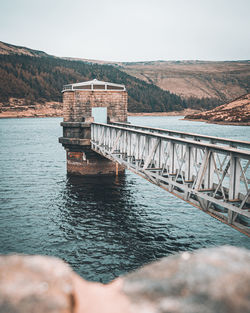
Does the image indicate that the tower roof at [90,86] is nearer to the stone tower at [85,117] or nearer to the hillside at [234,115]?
the stone tower at [85,117]

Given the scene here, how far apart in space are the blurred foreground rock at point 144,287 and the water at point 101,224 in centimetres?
873

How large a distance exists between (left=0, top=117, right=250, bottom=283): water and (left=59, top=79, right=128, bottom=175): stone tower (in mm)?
867

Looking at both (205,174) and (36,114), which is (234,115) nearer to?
(205,174)

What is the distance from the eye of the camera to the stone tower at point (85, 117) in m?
22.4

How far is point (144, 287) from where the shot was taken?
5.85 ft

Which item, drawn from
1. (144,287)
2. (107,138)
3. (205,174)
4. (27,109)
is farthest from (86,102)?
(27,109)

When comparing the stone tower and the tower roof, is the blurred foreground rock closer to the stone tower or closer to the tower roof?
the stone tower

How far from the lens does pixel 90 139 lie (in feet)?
71.7

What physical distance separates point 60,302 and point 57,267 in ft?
0.89

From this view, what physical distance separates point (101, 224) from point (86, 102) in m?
10.7

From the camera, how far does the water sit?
11820 mm

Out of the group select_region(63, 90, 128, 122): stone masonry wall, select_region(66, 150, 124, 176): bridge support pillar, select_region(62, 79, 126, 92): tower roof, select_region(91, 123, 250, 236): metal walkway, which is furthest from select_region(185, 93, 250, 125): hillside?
select_region(91, 123, 250, 236): metal walkway

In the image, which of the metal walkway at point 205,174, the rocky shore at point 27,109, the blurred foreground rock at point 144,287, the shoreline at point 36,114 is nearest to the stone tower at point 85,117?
the metal walkway at point 205,174

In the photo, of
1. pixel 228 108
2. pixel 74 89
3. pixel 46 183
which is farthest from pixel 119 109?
pixel 228 108
